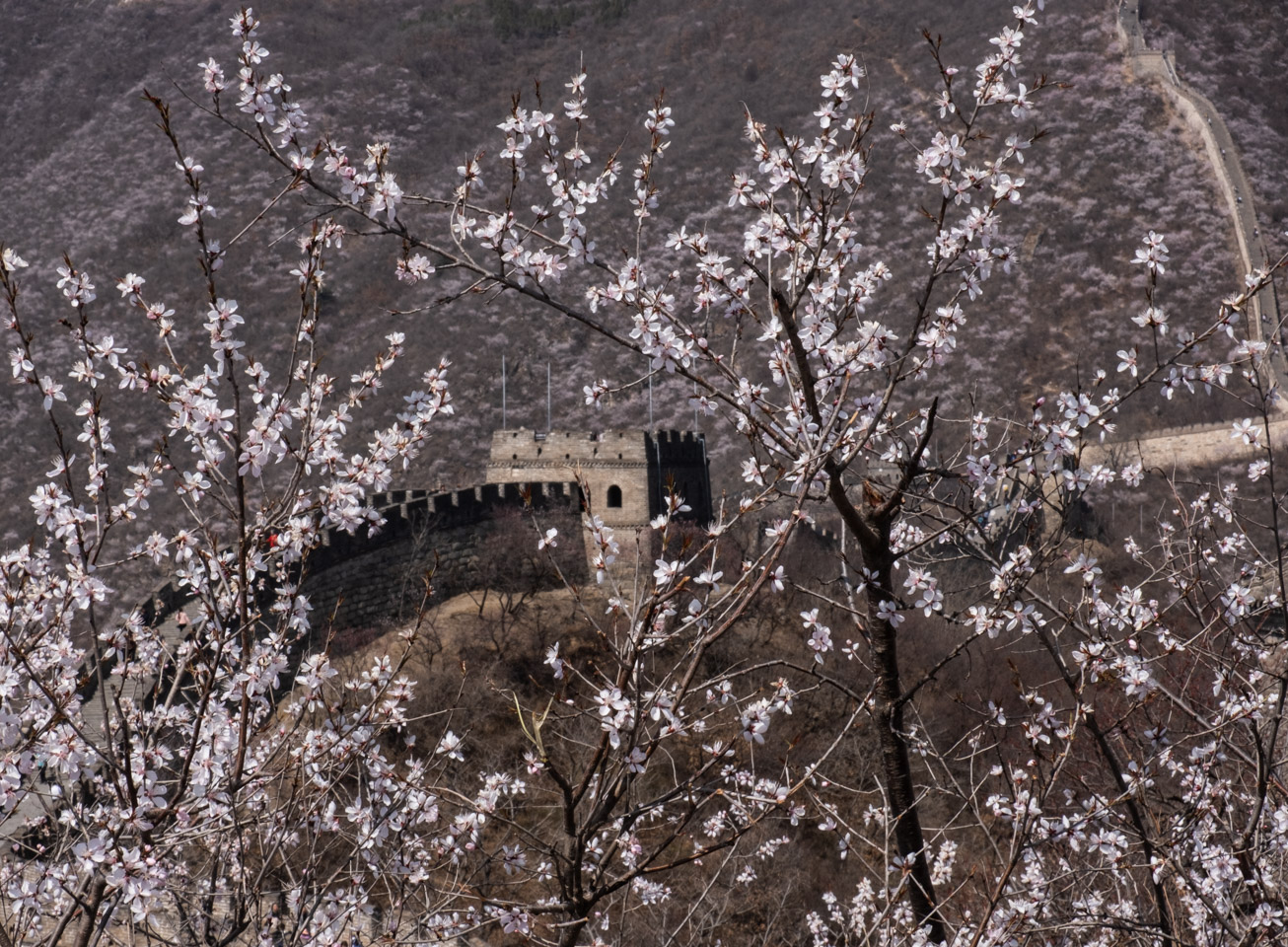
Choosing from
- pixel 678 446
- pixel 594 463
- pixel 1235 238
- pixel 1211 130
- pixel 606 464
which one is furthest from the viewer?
pixel 1211 130

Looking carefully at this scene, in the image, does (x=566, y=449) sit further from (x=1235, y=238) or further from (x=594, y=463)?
(x=1235, y=238)

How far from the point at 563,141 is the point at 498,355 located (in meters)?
16.7

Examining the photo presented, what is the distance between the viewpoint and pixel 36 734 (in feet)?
13.5

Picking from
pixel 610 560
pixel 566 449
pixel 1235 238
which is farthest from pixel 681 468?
pixel 1235 238

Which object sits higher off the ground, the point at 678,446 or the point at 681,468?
the point at 678,446

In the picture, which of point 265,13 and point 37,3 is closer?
point 265,13

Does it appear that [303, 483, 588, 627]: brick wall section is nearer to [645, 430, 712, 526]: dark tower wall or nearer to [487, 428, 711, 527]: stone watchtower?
[487, 428, 711, 527]: stone watchtower

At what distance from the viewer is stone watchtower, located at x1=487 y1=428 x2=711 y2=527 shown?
31.2 m

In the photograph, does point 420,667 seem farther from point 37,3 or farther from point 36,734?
point 37,3

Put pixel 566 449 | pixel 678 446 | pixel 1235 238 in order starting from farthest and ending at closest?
pixel 1235 238
pixel 678 446
pixel 566 449

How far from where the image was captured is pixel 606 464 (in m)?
31.4

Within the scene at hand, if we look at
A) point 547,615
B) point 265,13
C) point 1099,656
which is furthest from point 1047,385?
point 265,13

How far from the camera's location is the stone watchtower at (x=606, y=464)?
102ft

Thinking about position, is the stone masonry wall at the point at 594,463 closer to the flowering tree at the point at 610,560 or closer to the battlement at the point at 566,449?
the battlement at the point at 566,449
